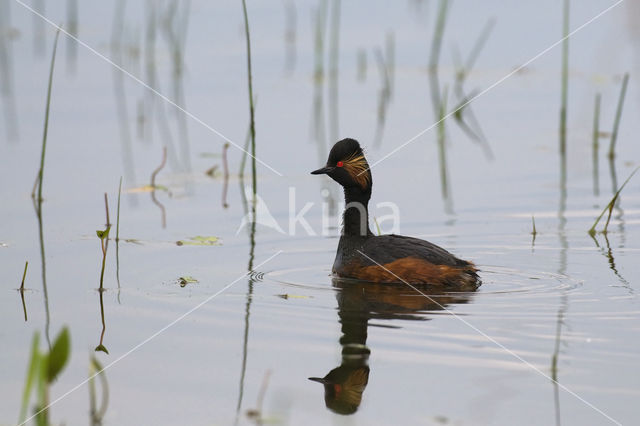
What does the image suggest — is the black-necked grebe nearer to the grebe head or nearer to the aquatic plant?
the grebe head

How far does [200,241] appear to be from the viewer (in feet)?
31.4

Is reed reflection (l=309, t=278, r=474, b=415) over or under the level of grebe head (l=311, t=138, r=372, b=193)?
under

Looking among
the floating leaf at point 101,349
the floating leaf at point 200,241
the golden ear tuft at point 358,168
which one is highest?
the golden ear tuft at point 358,168

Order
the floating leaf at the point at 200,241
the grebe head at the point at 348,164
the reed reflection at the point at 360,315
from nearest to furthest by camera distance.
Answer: the reed reflection at the point at 360,315, the grebe head at the point at 348,164, the floating leaf at the point at 200,241

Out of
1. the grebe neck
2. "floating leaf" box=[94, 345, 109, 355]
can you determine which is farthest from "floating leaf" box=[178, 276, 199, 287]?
"floating leaf" box=[94, 345, 109, 355]

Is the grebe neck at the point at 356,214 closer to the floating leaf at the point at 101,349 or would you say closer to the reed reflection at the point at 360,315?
the reed reflection at the point at 360,315

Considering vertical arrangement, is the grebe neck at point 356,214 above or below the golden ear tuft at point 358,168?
below

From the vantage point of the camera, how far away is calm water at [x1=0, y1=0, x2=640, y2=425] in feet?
19.2

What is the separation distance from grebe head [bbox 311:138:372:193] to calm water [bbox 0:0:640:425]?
2.64ft

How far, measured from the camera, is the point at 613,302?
746 centimetres

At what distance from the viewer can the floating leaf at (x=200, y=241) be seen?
9508 mm

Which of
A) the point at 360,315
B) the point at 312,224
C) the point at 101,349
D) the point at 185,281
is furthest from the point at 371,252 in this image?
the point at 101,349

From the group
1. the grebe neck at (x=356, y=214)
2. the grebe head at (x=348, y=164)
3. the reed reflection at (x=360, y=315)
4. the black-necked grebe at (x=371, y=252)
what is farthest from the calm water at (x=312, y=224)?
the grebe head at (x=348, y=164)

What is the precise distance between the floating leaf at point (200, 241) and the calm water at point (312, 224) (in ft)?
0.25
